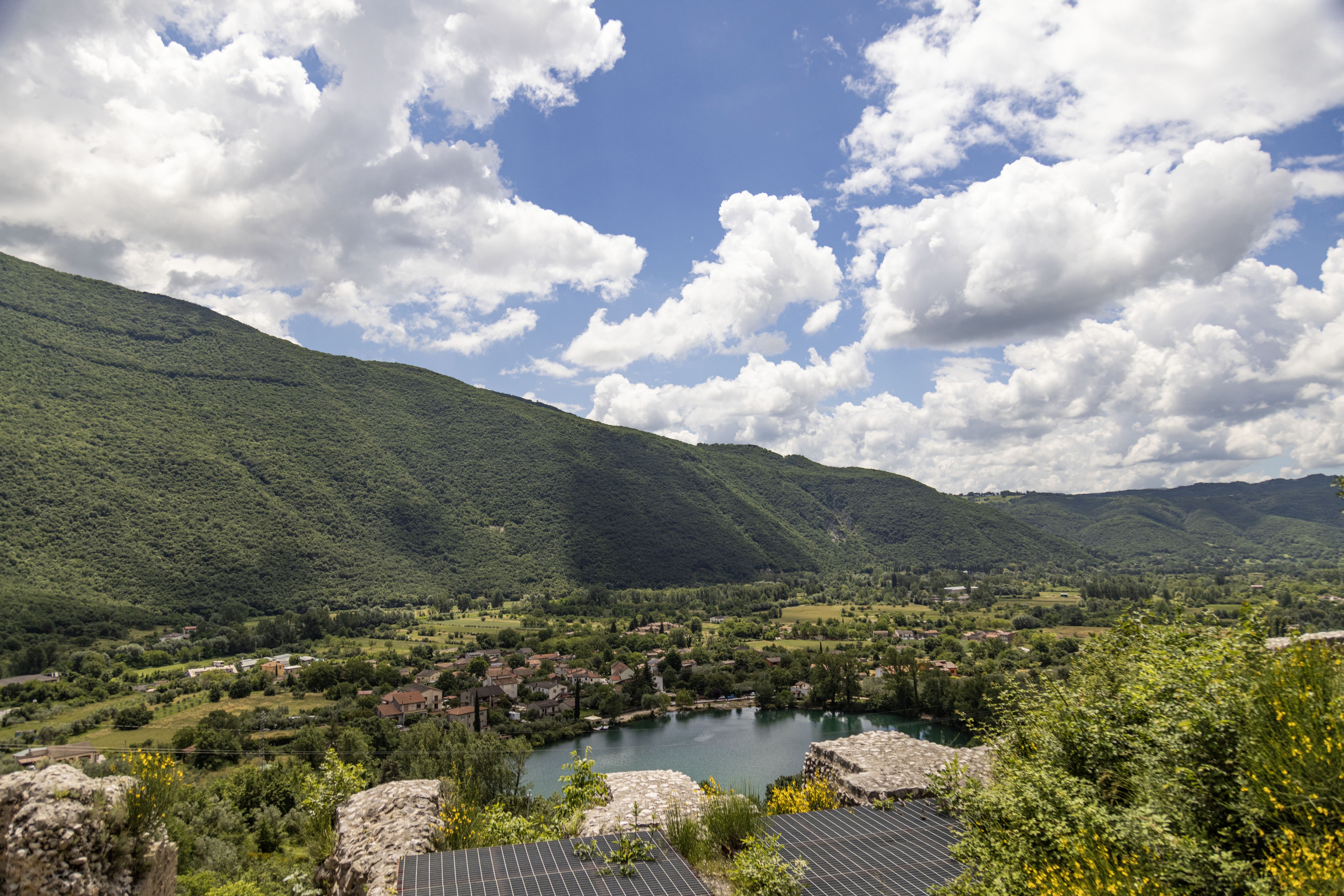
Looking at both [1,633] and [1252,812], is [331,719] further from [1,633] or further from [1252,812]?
[1252,812]

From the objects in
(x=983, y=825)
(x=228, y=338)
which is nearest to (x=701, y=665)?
(x=983, y=825)

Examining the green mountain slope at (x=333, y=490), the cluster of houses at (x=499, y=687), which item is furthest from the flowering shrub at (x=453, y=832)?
the green mountain slope at (x=333, y=490)

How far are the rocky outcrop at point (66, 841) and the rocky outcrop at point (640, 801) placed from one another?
4.02m

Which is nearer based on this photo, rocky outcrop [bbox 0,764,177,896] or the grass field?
rocky outcrop [bbox 0,764,177,896]

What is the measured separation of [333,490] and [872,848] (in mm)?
125292

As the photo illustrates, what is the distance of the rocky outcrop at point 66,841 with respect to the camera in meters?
4.92

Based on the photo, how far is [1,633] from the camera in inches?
2121

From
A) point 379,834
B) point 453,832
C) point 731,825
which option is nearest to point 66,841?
point 379,834

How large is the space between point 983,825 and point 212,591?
3857 inches

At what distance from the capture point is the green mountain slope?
269 ft

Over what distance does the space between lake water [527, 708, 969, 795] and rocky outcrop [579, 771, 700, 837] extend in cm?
2209

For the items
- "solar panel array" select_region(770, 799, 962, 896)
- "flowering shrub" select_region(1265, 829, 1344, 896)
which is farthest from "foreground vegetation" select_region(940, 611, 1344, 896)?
"solar panel array" select_region(770, 799, 962, 896)

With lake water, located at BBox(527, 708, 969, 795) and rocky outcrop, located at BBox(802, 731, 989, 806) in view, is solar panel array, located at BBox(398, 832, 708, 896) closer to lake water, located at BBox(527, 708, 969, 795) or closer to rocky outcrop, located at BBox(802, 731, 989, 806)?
rocky outcrop, located at BBox(802, 731, 989, 806)

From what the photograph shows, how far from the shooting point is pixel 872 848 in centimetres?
553
